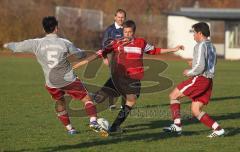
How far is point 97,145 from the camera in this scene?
9.38m

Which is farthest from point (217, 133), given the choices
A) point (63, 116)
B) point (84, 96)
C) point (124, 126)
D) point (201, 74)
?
point (63, 116)

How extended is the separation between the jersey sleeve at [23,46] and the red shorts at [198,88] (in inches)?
95.3

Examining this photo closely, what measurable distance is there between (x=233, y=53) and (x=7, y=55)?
17.2m

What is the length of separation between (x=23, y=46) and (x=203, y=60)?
275 cm

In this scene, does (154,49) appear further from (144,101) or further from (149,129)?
(144,101)

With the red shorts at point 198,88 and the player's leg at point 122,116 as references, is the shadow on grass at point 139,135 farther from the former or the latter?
the red shorts at point 198,88

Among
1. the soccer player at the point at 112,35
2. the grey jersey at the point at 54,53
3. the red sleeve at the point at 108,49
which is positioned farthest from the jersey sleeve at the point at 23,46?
the soccer player at the point at 112,35

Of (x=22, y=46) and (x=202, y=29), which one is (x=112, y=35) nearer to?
(x=202, y=29)

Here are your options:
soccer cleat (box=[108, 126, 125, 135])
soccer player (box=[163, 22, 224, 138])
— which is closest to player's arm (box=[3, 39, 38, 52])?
soccer cleat (box=[108, 126, 125, 135])

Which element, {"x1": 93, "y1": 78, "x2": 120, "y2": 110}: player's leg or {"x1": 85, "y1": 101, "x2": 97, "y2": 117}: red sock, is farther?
{"x1": 93, "y1": 78, "x2": 120, "y2": 110}: player's leg

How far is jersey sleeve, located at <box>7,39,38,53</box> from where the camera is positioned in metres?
9.70

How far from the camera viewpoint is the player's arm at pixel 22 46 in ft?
31.8

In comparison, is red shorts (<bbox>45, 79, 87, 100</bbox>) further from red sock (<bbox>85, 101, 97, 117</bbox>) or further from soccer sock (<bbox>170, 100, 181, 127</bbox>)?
soccer sock (<bbox>170, 100, 181, 127</bbox>)

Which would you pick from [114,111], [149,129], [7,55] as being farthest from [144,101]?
Answer: [7,55]
